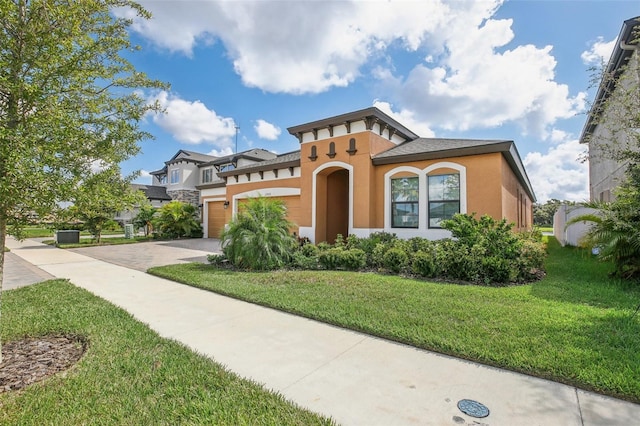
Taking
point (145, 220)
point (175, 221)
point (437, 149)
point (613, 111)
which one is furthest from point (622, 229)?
point (145, 220)

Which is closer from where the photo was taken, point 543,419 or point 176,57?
point 543,419

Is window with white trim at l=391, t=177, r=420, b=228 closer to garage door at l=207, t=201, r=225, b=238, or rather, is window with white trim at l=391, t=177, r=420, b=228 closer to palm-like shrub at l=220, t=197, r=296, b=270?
palm-like shrub at l=220, t=197, r=296, b=270

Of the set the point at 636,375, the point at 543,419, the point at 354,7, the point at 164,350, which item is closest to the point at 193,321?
the point at 164,350

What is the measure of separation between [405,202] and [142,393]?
937 cm

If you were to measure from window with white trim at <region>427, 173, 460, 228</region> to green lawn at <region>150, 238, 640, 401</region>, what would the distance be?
321 centimetres

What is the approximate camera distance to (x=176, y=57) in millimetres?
10953

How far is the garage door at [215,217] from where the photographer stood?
66.1ft

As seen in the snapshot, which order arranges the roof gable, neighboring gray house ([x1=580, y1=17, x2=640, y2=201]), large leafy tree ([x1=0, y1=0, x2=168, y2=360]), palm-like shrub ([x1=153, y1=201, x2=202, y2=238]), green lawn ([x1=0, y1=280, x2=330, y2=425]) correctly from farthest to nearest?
the roof gable, palm-like shrub ([x1=153, y1=201, x2=202, y2=238]), neighboring gray house ([x1=580, y1=17, x2=640, y2=201]), large leafy tree ([x1=0, y1=0, x2=168, y2=360]), green lawn ([x1=0, y1=280, x2=330, y2=425])

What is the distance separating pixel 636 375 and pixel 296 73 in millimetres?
12246

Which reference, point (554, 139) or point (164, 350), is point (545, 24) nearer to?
point (554, 139)

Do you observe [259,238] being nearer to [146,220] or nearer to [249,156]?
[146,220]

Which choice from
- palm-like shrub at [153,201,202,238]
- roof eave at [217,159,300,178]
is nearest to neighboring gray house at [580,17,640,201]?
roof eave at [217,159,300,178]

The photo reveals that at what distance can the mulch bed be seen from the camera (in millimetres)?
2928

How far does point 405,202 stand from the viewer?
10.6 metres
